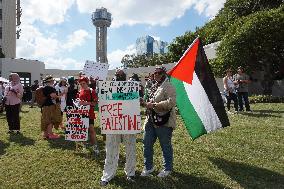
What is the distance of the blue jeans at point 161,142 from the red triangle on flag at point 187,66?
6.30ft

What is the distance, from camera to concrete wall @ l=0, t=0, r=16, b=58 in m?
81.3

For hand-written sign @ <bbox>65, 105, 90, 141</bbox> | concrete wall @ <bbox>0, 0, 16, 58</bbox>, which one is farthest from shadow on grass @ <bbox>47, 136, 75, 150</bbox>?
concrete wall @ <bbox>0, 0, 16, 58</bbox>

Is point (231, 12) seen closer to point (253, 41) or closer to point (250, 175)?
point (253, 41)

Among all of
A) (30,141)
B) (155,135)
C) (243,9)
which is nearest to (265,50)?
(243,9)

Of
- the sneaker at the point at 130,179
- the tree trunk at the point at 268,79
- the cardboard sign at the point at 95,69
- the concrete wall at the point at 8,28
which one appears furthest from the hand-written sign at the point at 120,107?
the concrete wall at the point at 8,28

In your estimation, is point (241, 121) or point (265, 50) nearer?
point (241, 121)

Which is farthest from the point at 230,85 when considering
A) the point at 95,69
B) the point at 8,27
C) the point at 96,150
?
the point at 8,27

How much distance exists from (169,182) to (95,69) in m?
8.42

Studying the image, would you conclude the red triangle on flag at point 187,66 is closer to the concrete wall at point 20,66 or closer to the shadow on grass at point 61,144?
the shadow on grass at point 61,144

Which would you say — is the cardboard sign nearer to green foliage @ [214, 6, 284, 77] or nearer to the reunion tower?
green foliage @ [214, 6, 284, 77]

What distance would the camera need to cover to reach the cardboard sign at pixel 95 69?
599 inches

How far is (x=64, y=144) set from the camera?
11.1m

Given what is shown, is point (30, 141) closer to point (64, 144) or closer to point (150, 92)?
point (64, 144)

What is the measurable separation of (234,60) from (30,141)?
21.8 metres
